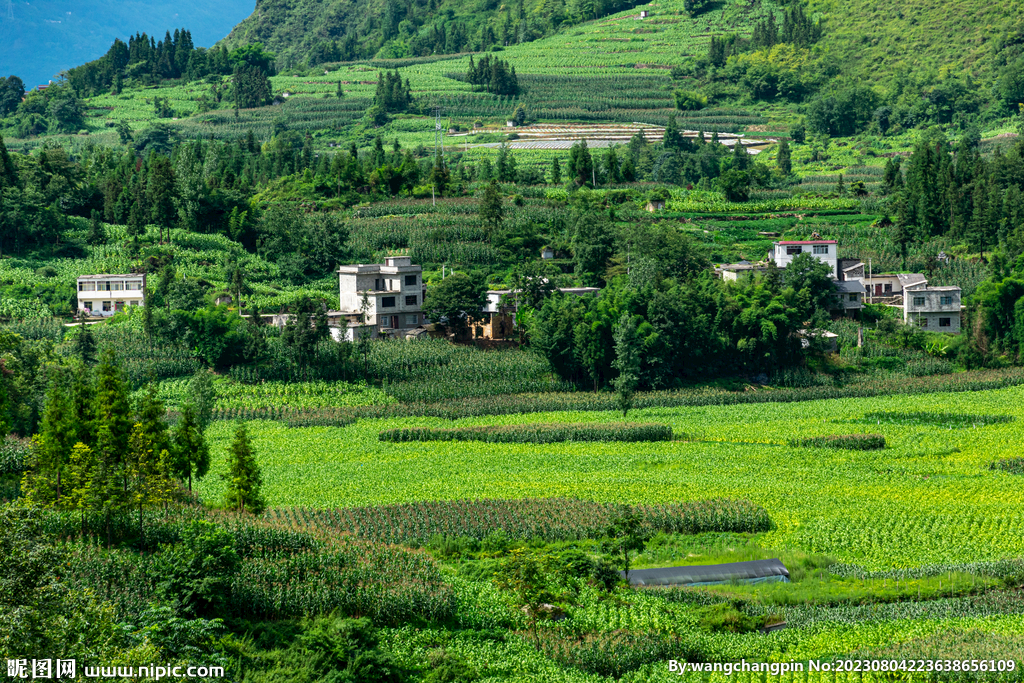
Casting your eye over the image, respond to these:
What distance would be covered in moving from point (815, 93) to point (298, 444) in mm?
101455

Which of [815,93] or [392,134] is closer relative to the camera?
[392,134]

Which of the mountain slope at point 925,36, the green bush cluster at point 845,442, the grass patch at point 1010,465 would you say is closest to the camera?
the grass patch at point 1010,465

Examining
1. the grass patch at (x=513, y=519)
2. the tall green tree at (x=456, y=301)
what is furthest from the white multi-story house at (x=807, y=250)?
the grass patch at (x=513, y=519)

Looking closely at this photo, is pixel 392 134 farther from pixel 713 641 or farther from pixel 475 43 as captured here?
pixel 713 641

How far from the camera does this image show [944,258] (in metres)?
75.1

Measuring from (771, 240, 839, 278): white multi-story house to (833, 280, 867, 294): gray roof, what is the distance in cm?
82

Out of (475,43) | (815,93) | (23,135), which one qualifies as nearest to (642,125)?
(815,93)

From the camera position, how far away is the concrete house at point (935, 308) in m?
66.4

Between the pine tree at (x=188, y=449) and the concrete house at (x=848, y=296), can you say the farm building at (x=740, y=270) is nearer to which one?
the concrete house at (x=848, y=296)

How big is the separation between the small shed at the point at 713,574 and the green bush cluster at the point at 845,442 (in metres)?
16.7

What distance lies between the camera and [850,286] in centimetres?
6825

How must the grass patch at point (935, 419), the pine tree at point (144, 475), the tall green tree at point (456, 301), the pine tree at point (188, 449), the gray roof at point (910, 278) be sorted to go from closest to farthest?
the pine tree at point (144, 475) < the pine tree at point (188, 449) < the grass patch at point (935, 419) < the tall green tree at point (456, 301) < the gray roof at point (910, 278)

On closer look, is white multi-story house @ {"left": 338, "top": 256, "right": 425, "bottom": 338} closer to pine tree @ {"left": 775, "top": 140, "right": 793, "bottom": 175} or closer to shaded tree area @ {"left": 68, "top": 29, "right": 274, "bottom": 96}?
pine tree @ {"left": 775, "top": 140, "right": 793, "bottom": 175}

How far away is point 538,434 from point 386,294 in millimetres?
18146
